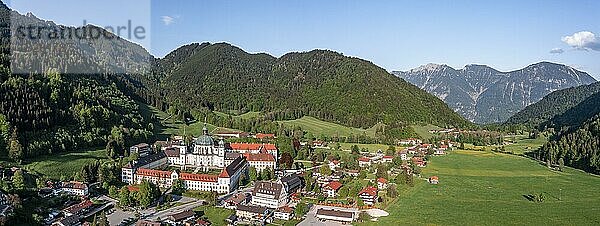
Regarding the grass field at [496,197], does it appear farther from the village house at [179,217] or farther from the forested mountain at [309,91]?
the forested mountain at [309,91]

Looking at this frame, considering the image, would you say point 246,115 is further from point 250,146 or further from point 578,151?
→ point 578,151

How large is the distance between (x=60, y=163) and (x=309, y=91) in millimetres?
58133

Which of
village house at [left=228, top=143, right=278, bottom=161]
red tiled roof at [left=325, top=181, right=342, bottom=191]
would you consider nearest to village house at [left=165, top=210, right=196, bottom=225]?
red tiled roof at [left=325, top=181, right=342, bottom=191]

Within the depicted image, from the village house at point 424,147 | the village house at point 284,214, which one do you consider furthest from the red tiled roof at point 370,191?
the village house at point 424,147

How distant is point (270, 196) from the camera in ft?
112

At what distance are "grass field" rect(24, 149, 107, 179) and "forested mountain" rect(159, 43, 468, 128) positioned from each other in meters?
37.0

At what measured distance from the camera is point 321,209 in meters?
32.2

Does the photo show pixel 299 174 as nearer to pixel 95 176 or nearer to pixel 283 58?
pixel 95 176

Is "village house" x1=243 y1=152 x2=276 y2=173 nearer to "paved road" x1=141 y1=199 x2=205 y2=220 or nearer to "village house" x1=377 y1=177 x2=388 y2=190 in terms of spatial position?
"village house" x1=377 y1=177 x2=388 y2=190

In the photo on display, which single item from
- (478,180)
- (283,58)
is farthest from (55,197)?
(283,58)

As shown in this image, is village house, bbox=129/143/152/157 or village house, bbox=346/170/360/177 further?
village house, bbox=129/143/152/157

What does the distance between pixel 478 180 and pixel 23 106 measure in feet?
132

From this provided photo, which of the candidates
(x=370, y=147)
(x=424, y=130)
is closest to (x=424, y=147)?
(x=370, y=147)

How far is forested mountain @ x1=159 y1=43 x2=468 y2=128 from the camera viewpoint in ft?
263
